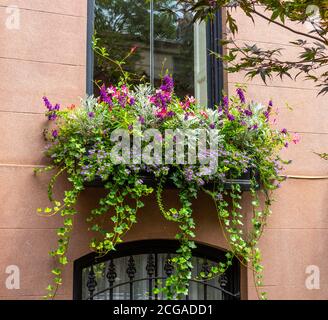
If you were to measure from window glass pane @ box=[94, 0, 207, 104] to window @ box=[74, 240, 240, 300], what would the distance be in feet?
5.31

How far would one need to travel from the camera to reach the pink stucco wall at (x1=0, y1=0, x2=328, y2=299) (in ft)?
15.2

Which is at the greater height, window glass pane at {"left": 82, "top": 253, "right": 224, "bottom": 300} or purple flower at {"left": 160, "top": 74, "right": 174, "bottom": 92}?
purple flower at {"left": 160, "top": 74, "right": 174, "bottom": 92}

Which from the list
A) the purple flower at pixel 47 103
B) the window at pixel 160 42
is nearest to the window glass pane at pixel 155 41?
the window at pixel 160 42

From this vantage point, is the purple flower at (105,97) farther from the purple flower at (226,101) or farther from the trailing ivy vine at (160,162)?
the purple flower at (226,101)

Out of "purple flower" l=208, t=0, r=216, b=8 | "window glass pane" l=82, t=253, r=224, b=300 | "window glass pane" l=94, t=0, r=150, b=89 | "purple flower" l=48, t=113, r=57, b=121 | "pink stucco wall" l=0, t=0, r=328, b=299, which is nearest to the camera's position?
"purple flower" l=208, t=0, r=216, b=8

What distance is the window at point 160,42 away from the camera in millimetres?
5469

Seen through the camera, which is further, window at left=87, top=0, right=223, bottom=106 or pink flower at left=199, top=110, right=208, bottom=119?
window at left=87, top=0, right=223, bottom=106

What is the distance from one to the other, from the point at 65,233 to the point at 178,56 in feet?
7.50

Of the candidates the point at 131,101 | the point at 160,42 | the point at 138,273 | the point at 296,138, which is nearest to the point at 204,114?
the point at 131,101

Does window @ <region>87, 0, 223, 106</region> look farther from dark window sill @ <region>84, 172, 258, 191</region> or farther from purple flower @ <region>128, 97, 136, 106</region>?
dark window sill @ <region>84, 172, 258, 191</region>

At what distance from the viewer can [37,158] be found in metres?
4.78

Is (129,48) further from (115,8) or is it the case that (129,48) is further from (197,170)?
(197,170)

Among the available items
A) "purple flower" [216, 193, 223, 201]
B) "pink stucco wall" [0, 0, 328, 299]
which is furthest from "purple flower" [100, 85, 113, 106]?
"purple flower" [216, 193, 223, 201]
